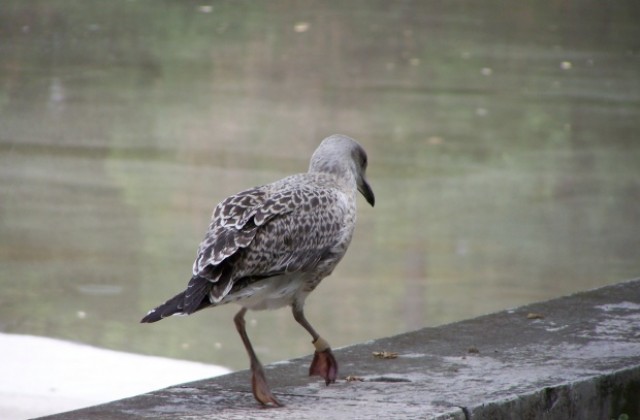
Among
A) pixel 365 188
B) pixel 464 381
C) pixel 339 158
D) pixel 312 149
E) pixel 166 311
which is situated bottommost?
pixel 312 149

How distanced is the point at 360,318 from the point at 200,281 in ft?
11.1

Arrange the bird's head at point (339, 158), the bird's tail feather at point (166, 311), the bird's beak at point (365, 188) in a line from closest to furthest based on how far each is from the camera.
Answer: the bird's tail feather at point (166, 311), the bird's head at point (339, 158), the bird's beak at point (365, 188)

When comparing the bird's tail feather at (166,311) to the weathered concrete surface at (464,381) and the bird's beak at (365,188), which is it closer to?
the weathered concrete surface at (464,381)

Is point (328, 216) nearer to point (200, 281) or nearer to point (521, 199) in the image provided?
point (200, 281)

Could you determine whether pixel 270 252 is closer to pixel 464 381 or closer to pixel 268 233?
pixel 268 233

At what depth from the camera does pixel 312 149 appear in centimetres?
1060

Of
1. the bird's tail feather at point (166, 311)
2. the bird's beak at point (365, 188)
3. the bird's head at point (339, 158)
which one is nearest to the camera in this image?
the bird's tail feather at point (166, 311)

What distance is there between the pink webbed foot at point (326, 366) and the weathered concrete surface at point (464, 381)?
0.03 meters

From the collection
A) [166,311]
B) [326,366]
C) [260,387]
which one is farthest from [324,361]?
[166,311]

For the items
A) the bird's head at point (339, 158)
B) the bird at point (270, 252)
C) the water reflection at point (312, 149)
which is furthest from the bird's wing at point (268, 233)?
the water reflection at point (312, 149)

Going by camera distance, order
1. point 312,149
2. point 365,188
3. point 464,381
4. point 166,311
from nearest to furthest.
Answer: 1. point 166,311
2. point 464,381
3. point 365,188
4. point 312,149

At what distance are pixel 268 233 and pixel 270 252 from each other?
3.1 inches

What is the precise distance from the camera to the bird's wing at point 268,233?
3.91 meters

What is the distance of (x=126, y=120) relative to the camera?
37.5 ft
